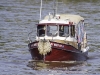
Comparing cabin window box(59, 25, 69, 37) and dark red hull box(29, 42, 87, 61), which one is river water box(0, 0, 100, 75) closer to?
dark red hull box(29, 42, 87, 61)

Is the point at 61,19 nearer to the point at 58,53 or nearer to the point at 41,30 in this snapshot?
the point at 41,30

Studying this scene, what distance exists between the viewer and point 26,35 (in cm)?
4966

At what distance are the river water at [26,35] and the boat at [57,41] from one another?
2.20 ft

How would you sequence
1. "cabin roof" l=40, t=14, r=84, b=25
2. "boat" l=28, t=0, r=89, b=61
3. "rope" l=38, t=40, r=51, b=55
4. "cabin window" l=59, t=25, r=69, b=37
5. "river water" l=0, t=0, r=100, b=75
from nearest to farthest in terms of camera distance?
"river water" l=0, t=0, r=100, b=75 < "rope" l=38, t=40, r=51, b=55 < "boat" l=28, t=0, r=89, b=61 < "cabin window" l=59, t=25, r=69, b=37 < "cabin roof" l=40, t=14, r=84, b=25

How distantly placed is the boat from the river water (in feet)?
2.20

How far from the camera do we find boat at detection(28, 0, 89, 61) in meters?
34.5

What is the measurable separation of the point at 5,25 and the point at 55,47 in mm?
22256

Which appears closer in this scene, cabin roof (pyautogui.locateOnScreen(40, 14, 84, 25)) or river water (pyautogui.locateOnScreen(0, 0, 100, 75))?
river water (pyautogui.locateOnScreen(0, 0, 100, 75))

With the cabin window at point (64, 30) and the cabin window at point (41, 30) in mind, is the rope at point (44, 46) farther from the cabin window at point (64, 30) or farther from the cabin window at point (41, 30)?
the cabin window at point (64, 30)

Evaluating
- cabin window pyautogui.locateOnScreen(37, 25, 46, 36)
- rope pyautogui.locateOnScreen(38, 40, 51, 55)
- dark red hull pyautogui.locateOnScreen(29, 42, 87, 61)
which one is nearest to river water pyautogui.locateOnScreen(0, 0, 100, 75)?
dark red hull pyautogui.locateOnScreen(29, 42, 87, 61)

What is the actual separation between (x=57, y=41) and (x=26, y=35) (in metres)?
14.7

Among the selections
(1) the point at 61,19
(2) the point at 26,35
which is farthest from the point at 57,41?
(2) the point at 26,35

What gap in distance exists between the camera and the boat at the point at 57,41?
1358 inches

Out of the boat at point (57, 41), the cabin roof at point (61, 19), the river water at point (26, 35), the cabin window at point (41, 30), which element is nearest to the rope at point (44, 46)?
the boat at point (57, 41)
